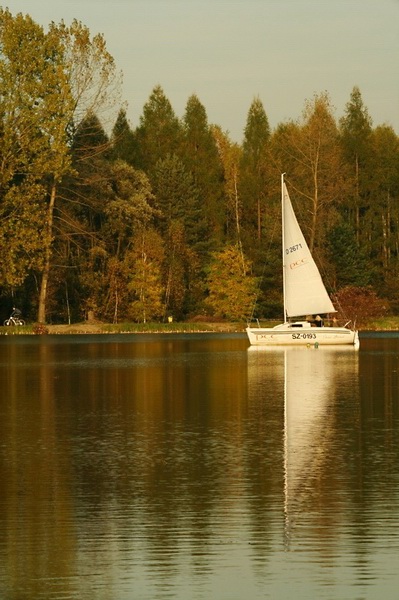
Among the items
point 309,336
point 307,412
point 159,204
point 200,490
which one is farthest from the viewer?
point 159,204

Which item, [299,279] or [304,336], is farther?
[299,279]

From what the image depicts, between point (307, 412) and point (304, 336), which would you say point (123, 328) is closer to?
point (304, 336)

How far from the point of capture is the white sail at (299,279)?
69375 mm

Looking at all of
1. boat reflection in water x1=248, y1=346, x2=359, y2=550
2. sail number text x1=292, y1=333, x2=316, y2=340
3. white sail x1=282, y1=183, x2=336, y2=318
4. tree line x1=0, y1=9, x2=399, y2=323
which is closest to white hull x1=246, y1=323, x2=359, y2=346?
sail number text x1=292, y1=333, x2=316, y2=340

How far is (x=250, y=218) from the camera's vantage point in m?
114

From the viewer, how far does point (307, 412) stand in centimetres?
2922

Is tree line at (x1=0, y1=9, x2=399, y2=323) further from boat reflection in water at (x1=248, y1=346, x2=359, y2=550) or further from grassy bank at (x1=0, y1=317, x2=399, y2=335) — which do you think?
boat reflection in water at (x1=248, y1=346, x2=359, y2=550)

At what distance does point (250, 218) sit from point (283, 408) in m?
84.1

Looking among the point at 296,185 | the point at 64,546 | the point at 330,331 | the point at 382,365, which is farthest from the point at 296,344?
the point at 64,546

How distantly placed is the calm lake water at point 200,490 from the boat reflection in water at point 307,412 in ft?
0.17

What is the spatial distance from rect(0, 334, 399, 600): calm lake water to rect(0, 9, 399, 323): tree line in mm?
44571

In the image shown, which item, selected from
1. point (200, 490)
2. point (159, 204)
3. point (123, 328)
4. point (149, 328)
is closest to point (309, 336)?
point (149, 328)

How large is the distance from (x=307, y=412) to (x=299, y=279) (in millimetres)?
40806

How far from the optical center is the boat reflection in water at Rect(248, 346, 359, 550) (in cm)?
1654
